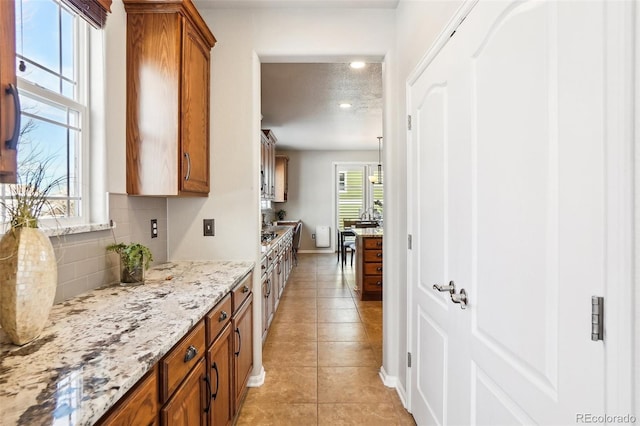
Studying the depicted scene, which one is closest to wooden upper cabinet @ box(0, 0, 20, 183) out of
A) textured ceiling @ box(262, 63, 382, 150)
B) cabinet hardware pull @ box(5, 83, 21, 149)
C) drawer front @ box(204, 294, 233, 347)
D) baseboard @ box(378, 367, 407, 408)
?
cabinet hardware pull @ box(5, 83, 21, 149)

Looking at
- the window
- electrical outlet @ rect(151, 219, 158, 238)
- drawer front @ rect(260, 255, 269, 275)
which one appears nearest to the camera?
the window

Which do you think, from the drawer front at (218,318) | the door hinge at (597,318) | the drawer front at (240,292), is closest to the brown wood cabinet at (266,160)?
the drawer front at (240,292)

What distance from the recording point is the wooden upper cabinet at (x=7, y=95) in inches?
32.1

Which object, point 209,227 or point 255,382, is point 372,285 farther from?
point 209,227

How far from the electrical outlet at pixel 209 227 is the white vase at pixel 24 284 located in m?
1.32

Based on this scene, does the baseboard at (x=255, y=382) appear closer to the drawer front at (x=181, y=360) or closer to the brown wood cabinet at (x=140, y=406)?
the drawer front at (x=181, y=360)

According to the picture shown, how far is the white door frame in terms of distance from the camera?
62 cm

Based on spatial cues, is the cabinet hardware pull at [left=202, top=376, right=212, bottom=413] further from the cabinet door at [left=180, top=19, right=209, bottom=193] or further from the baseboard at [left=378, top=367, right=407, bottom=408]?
the baseboard at [left=378, top=367, right=407, bottom=408]

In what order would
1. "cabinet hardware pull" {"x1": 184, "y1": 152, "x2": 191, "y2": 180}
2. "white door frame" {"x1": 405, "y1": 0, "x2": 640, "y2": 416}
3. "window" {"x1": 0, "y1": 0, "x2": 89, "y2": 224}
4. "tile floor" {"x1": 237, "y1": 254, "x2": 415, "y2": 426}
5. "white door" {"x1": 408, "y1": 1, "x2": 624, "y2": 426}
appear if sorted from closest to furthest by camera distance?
"white door frame" {"x1": 405, "y1": 0, "x2": 640, "y2": 416} → "white door" {"x1": 408, "y1": 1, "x2": 624, "y2": 426} → "window" {"x1": 0, "y1": 0, "x2": 89, "y2": 224} → "cabinet hardware pull" {"x1": 184, "y1": 152, "x2": 191, "y2": 180} → "tile floor" {"x1": 237, "y1": 254, "x2": 415, "y2": 426}

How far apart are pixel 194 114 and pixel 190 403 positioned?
1.59 metres

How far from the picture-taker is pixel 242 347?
2.01m

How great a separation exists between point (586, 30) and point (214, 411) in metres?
1.81

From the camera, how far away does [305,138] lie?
23.2 feet

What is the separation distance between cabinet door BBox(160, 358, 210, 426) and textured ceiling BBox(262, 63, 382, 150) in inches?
118
